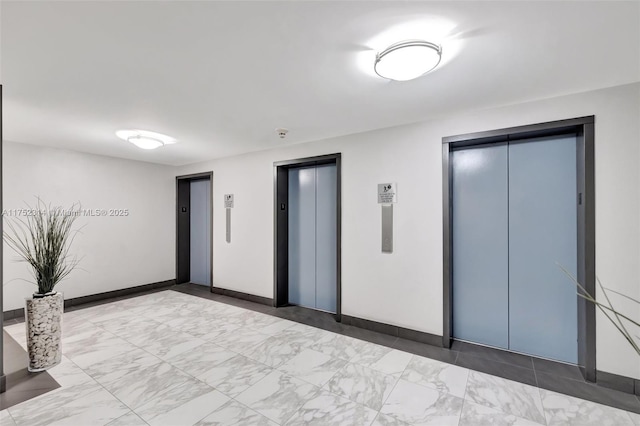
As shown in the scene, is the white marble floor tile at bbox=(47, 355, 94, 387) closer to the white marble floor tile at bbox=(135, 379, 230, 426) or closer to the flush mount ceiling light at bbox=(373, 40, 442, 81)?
the white marble floor tile at bbox=(135, 379, 230, 426)

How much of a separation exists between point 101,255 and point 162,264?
43.7 inches

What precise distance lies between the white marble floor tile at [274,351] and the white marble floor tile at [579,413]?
7.33 ft

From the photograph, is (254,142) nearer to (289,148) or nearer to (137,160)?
(289,148)

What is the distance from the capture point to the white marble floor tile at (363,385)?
94.0 inches

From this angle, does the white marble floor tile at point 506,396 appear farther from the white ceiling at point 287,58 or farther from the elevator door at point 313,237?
the white ceiling at point 287,58

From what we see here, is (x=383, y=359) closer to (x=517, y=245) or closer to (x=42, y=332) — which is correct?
(x=517, y=245)

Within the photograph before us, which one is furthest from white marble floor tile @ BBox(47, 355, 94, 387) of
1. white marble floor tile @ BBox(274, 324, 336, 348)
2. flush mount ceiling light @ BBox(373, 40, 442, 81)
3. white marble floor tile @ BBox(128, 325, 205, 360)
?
flush mount ceiling light @ BBox(373, 40, 442, 81)

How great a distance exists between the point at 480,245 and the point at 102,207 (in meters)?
5.99

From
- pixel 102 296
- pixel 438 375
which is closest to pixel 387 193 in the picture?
pixel 438 375

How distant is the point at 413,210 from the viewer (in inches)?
137

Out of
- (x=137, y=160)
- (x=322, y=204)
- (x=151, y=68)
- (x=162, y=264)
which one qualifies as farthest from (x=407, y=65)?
(x=162, y=264)

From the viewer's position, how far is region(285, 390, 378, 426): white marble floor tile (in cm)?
213

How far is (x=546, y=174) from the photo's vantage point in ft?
9.70

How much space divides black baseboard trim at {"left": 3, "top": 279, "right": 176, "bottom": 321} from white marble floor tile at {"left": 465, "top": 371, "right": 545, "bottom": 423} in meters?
5.69
